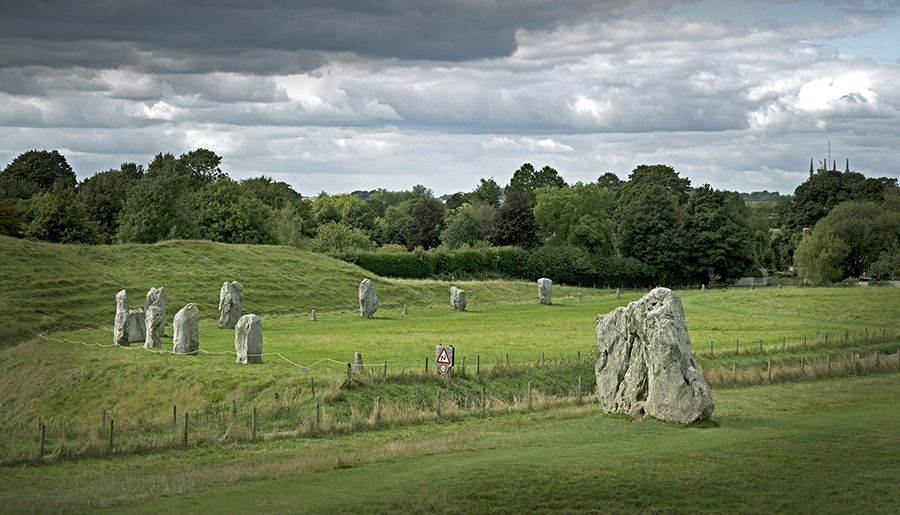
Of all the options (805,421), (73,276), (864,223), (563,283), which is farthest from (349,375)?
(864,223)

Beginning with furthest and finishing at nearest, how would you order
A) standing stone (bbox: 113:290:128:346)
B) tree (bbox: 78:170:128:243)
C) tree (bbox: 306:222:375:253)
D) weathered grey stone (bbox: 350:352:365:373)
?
tree (bbox: 306:222:375:253) < tree (bbox: 78:170:128:243) < standing stone (bbox: 113:290:128:346) < weathered grey stone (bbox: 350:352:365:373)

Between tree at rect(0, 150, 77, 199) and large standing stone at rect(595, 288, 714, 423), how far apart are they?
115386 millimetres

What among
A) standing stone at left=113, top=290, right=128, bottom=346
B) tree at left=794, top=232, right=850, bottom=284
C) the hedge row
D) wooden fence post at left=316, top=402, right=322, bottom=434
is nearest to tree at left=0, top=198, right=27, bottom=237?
Answer: standing stone at left=113, top=290, right=128, bottom=346

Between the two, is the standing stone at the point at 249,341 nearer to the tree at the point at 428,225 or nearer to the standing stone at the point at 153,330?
the standing stone at the point at 153,330

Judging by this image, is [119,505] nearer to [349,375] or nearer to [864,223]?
[349,375]

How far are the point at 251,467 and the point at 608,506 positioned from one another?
10.2 m

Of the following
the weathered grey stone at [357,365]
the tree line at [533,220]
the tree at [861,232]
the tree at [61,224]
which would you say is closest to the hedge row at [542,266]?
the tree line at [533,220]

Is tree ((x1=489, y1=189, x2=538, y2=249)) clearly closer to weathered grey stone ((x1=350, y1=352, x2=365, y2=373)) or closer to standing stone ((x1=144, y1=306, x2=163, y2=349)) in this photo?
standing stone ((x1=144, y1=306, x2=163, y2=349))

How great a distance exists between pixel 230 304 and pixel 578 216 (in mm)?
67224

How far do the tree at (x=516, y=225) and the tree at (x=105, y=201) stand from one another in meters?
53.4

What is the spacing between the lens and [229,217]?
98875 mm

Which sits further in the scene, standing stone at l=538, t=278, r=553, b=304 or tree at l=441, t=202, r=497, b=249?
tree at l=441, t=202, r=497, b=249

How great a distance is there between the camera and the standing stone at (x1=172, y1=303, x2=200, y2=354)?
4203 centimetres

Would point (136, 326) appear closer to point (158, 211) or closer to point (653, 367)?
point (653, 367)
